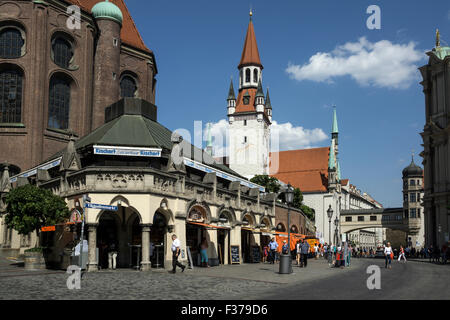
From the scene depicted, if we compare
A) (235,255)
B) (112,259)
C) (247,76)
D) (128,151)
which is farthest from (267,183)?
(112,259)

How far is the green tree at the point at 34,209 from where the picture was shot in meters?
24.6

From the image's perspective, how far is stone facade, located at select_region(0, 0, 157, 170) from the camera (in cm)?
4091

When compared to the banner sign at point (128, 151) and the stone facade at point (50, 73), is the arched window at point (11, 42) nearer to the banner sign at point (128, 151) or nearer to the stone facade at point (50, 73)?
the stone facade at point (50, 73)

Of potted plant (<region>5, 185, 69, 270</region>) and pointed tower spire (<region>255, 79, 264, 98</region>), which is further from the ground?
pointed tower spire (<region>255, 79, 264, 98</region>)

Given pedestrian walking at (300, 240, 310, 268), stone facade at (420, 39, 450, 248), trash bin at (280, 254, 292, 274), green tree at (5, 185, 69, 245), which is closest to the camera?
trash bin at (280, 254, 292, 274)

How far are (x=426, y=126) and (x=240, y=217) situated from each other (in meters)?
43.5

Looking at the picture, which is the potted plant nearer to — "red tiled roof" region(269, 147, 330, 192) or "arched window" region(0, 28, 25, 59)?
"arched window" region(0, 28, 25, 59)

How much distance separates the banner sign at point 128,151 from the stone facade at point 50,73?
56.6 feet

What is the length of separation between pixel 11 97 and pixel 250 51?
7557 centimetres

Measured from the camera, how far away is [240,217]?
34.2 metres

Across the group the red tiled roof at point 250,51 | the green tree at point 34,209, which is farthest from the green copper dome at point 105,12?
the red tiled roof at point 250,51

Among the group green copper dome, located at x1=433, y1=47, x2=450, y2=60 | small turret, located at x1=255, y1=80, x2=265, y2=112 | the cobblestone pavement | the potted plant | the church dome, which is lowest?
the cobblestone pavement

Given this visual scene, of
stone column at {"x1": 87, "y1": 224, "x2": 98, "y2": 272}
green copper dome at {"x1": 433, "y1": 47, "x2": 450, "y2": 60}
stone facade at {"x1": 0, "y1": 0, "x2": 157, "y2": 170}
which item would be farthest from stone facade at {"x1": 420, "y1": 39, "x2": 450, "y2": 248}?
stone column at {"x1": 87, "y1": 224, "x2": 98, "y2": 272}
